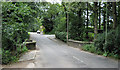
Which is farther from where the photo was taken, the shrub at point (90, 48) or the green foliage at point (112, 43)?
the shrub at point (90, 48)

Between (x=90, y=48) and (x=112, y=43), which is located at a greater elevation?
(x=112, y=43)

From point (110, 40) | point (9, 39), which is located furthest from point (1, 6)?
point (110, 40)

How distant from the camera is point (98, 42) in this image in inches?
543

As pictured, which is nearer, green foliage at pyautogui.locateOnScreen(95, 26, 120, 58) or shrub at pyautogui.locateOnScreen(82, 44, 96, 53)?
green foliage at pyautogui.locateOnScreen(95, 26, 120, 58)

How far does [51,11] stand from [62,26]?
A: 60.7ft

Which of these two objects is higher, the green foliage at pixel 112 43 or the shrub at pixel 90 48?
the green foliage at pixel 112 43

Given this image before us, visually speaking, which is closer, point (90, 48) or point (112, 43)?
point (112, 43)

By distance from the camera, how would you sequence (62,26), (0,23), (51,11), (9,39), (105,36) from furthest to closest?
(51,11) < (62,26) < (105,36) < (9,39) < (0,23)

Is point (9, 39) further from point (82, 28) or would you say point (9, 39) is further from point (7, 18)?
point (82, 28)

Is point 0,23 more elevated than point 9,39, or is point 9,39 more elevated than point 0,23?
point 0,23

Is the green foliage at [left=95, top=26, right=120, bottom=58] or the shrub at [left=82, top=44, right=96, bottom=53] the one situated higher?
the green foliage at [left=95, top=26, right=120, bottom=58]

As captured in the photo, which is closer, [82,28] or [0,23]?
[0,23]

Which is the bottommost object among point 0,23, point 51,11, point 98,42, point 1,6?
point 98,42

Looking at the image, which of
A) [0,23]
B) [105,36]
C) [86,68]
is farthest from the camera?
[105,36]
